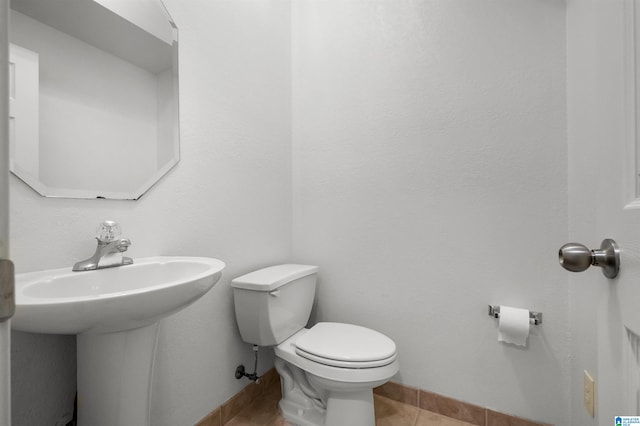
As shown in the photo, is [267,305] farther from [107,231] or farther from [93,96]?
[93,96]

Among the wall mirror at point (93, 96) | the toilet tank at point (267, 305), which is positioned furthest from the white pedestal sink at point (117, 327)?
the toilet tank at point (267, 305)

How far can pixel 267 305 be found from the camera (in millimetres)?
1218

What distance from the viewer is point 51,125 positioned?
820 millimetres

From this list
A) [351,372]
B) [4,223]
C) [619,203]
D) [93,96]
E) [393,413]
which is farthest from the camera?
[393,413]

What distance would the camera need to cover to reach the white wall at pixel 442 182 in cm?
118

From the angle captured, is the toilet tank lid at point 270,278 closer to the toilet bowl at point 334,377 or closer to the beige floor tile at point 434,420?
the toilet bowl at point 334,377

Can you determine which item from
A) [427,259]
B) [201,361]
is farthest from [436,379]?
[201,361]

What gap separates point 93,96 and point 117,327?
0.74m

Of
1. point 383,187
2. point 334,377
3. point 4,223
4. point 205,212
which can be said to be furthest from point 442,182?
point 4,223

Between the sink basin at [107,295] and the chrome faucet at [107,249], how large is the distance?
24mm

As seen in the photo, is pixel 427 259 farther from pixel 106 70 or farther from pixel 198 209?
pixel 106 70

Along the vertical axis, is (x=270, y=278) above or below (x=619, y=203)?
below

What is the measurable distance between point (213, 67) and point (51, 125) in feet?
2.18

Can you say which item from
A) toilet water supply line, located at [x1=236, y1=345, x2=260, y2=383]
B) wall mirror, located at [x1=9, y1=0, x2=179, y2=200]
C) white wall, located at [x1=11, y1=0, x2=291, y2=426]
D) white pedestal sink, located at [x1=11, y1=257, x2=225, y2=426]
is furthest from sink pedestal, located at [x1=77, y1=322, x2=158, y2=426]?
toilet water supply line, located at [x1=236, y1=345, x2=260, y2=383]
